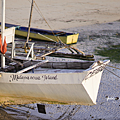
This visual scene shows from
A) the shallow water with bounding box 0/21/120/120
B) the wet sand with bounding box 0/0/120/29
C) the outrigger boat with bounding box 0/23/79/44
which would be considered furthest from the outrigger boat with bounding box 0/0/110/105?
the wet sand with bounding box 0/0/120/29

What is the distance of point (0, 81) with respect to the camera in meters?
10.8

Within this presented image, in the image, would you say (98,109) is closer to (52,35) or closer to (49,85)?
(49,85)

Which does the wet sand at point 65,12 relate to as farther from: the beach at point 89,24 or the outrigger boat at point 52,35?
the outrigger boat at point 52,35

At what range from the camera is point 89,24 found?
87.5 feet

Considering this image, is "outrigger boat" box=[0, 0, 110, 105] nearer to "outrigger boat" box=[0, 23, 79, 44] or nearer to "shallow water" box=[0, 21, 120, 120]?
"shallow water" box=[0, 21, 120, 120]

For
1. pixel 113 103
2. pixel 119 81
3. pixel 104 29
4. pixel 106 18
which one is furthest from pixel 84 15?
pixel 113 103

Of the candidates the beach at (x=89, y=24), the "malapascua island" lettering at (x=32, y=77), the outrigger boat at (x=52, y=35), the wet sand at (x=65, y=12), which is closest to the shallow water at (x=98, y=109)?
the beach at (x=89, y=24)

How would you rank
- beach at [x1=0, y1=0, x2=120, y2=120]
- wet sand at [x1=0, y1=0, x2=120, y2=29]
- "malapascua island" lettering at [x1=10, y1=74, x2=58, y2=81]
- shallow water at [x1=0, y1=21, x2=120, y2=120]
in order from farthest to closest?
wet sand at [x1=0, y1=0, x2=120, y2=29] < beach at [x1=0, y1=0, x2=120, y2=120] < "malapascua island" lettering at [x1=10, y1=74, x2=58, y2=81] < shallow water at [x1=0, y1=21, x2=120, y2=120]

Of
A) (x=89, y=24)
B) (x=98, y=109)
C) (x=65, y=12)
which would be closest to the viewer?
(x=98, y=109)

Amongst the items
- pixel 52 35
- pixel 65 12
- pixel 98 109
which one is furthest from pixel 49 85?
pixel 65 12

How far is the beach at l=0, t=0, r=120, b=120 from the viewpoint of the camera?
10.5m

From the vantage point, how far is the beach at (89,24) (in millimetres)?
10453

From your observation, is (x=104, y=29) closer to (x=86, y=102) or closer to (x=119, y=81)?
(x=119, y=81)

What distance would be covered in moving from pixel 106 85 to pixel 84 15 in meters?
18.6
